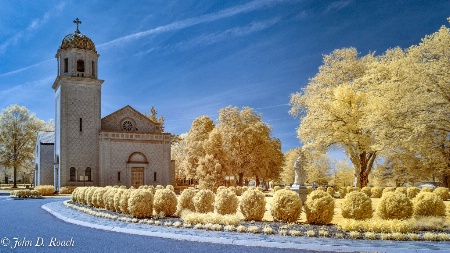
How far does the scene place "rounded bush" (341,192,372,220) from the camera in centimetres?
1520

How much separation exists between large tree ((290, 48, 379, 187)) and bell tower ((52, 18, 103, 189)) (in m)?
23.7

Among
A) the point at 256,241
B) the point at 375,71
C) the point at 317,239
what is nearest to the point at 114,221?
the point at 256,241

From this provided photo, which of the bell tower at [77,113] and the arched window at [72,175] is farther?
the bell tower at [77,113]

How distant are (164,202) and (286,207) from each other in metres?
5.38

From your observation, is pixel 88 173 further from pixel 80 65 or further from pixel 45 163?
pixel 80 65

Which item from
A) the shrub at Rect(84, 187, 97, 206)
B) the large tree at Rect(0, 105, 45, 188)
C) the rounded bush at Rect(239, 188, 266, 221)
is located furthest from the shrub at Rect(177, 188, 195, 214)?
the large tree at Rect(0, 105, 45, 188)

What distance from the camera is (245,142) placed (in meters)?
49.8

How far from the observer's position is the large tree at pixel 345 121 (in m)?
35.9

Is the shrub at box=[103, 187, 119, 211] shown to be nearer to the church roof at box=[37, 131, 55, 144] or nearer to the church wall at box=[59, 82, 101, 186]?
the church wall at box=[59, 82, 101, 186]

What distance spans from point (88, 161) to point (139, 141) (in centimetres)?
613

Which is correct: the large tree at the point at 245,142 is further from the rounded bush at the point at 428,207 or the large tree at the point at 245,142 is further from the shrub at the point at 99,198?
the rounded bush at the point at 428,207

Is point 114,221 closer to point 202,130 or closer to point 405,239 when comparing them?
point 405,239

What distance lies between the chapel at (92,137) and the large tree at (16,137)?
17.8 metres

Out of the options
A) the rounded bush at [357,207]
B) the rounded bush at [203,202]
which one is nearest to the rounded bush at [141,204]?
the rounded bush at [203,202]
